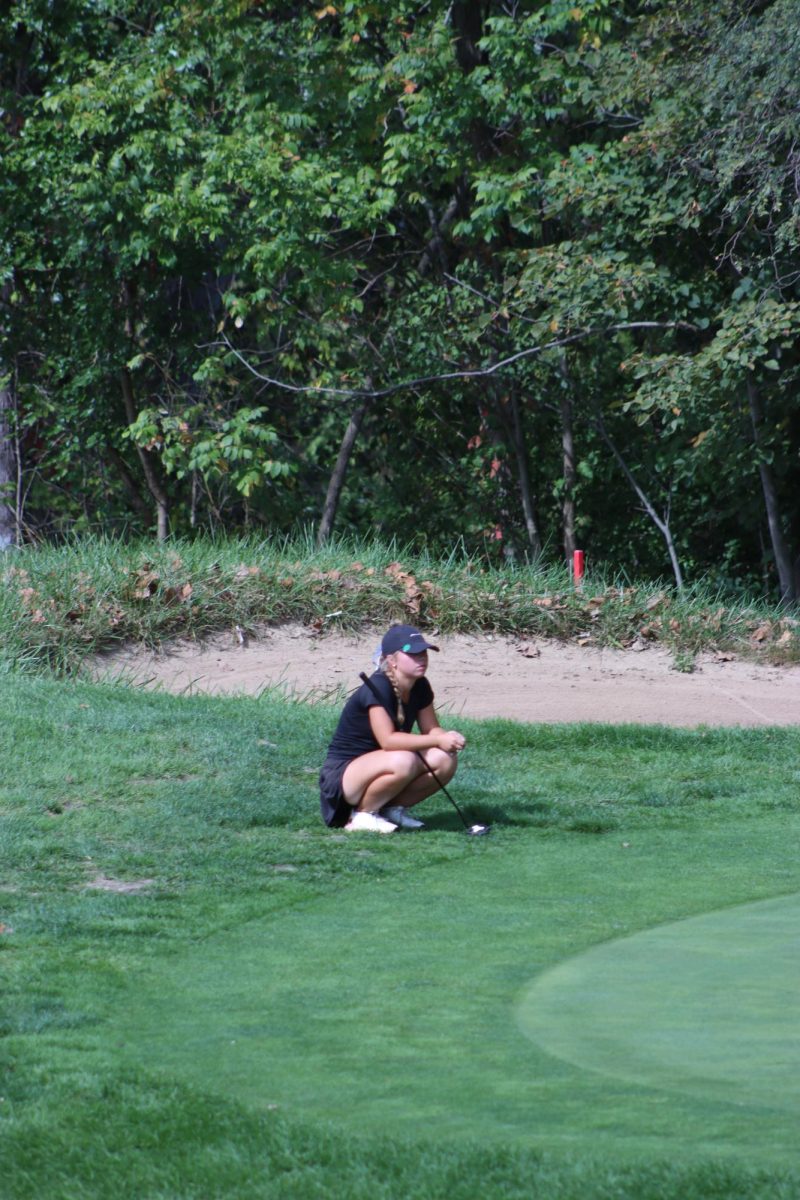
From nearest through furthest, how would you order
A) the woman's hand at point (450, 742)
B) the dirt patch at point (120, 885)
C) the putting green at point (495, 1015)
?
the putting green at point (495, 1015), the dirt patch at point (120, 885), the woman's hand at point (450, 742)

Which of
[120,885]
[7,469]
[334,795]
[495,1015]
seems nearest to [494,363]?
[7,469]

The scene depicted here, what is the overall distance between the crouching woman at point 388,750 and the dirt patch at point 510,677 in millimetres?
3323

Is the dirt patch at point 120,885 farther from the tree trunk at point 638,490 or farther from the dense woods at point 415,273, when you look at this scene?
the tree trunk at point 638,490

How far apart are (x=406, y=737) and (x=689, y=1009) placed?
3576 mm

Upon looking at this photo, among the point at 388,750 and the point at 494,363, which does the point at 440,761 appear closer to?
the point at 388,750

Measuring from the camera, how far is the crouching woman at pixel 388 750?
26.1 feet

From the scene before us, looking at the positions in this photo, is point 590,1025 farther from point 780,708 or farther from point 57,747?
point 780,708

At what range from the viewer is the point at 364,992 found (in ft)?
16.3

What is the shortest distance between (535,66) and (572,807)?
10.4m

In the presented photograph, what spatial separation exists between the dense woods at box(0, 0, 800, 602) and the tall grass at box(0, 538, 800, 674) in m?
2.19

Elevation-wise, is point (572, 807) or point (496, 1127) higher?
point (496, 1127)

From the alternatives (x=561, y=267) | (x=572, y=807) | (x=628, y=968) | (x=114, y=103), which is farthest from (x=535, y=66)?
(x=628, y=968)

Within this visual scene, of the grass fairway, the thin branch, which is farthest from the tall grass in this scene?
the grass fairway

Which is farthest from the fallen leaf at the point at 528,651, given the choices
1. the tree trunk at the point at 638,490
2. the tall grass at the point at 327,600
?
the tree trunk at the point at 638,490
